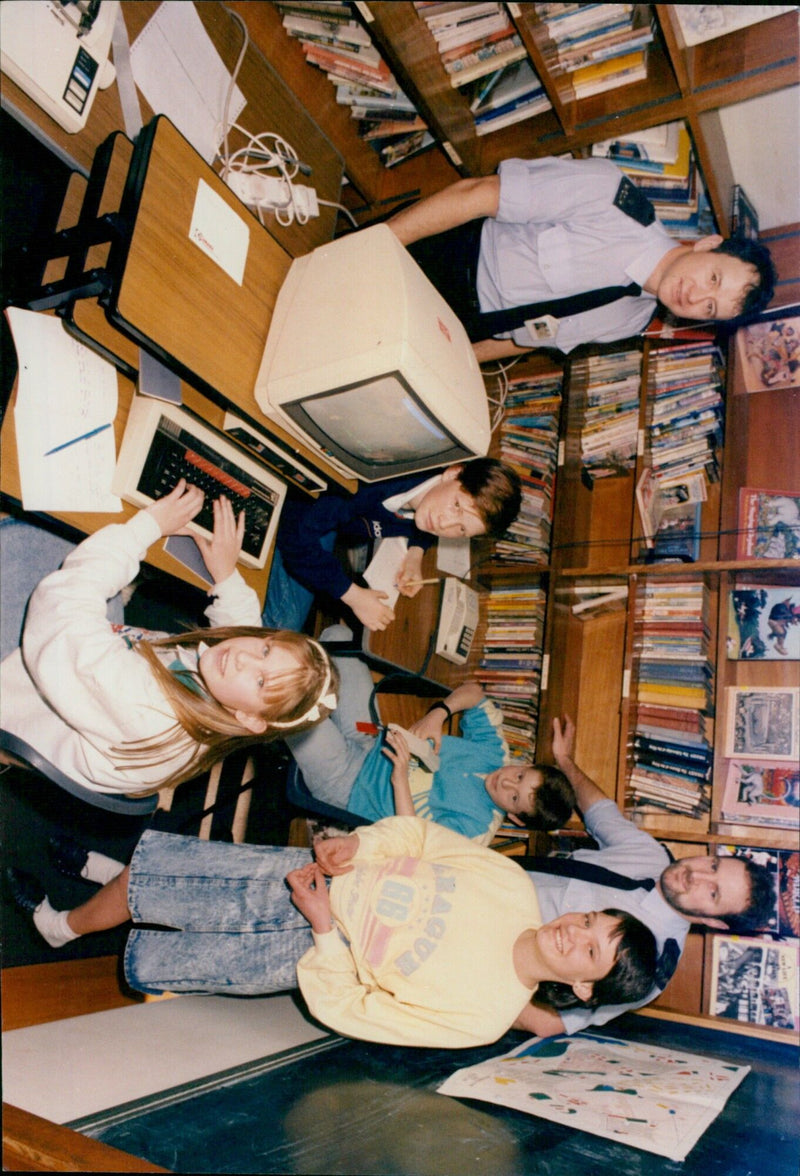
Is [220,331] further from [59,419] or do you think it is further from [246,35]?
[246,35]

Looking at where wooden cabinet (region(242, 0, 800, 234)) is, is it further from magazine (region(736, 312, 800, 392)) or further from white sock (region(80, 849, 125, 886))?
white sock (region(80, 849, 125, 886))

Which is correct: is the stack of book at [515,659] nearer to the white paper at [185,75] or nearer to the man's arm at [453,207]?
the man's arm at [453,207]

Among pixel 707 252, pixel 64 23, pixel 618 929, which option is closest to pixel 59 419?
pixel 64 23

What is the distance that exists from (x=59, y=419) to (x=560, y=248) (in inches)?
55.8

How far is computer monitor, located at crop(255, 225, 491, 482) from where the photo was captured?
1.40 m

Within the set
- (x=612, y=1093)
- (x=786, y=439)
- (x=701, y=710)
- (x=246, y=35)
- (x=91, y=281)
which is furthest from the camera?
(x=786, y=439)

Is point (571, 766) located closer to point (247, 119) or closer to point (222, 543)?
point (222, 543)

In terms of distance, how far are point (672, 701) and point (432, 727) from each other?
3.22 ft

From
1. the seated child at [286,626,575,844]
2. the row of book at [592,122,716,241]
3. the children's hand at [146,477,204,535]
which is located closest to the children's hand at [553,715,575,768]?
the seated child at [286,626,575,844]

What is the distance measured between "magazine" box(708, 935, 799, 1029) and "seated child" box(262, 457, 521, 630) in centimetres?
173

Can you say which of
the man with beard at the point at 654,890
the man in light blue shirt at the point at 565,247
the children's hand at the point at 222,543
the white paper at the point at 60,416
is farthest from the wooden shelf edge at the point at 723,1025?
the white paper at the point at 60,416

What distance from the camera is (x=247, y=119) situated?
→ 1883mm

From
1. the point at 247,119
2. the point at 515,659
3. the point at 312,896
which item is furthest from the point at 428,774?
the point at 247,119

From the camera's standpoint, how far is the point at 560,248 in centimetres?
195
